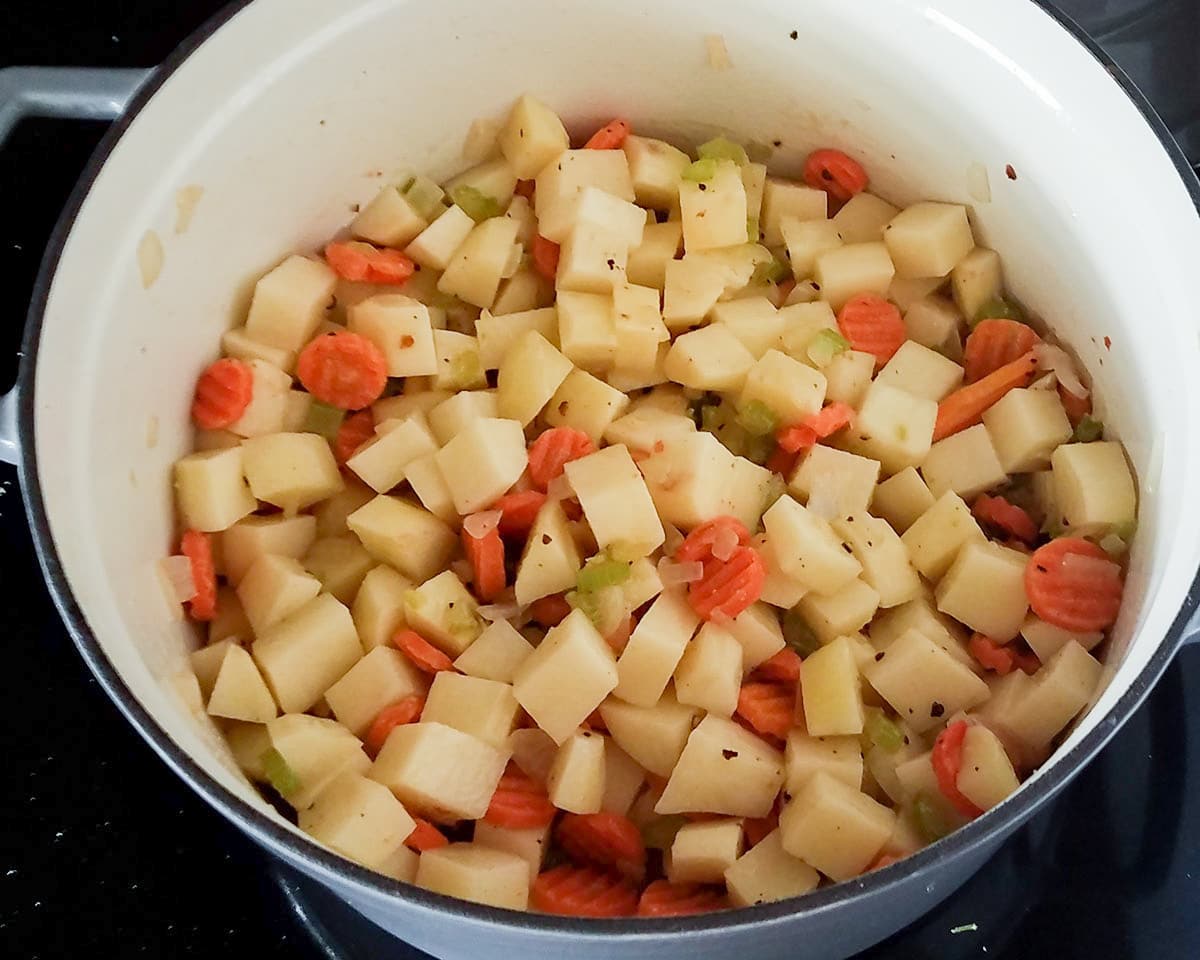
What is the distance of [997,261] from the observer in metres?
1.27

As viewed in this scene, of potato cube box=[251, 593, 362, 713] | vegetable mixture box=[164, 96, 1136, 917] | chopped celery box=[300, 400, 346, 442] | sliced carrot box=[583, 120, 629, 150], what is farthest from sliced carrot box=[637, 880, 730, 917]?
sliced carrot box=[583, 120, 629, 150]

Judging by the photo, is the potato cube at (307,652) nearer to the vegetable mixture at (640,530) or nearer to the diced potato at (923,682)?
the vegetable mixture at (640,530)

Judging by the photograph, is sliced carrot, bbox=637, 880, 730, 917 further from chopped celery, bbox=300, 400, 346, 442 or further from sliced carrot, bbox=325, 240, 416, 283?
sliced carrot, bbox=325, 240, 416, 283

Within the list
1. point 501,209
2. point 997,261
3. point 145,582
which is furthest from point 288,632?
point 997,261

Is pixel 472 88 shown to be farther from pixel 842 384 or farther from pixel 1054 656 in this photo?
pixel 1054 656

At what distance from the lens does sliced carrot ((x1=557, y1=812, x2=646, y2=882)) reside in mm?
1051

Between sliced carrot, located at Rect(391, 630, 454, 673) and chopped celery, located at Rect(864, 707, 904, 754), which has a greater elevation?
chopped celery, located at Rect(864, 707, 904, 754)

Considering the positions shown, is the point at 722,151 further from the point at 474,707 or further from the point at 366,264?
the point at 474,707

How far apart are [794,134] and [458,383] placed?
464mm

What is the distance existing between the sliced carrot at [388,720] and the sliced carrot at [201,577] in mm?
197

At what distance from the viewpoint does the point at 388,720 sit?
1065mm

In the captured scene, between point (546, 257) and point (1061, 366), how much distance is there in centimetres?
54

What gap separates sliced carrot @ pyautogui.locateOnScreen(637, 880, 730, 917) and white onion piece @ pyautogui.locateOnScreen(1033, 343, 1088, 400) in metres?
0.60

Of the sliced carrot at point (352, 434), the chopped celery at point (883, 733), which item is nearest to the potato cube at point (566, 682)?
the chopped celery at point (883, 733)
